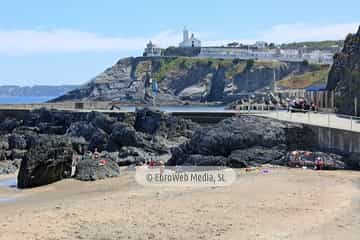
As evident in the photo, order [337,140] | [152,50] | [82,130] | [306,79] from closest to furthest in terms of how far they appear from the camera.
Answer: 1. [337,140]
2. [82,130]
3. [306,79]
4. [152,50]

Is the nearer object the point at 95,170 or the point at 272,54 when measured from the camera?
the point at 95,170

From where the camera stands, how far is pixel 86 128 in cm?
3844

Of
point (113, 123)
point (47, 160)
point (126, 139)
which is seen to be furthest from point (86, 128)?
point (47, 160)

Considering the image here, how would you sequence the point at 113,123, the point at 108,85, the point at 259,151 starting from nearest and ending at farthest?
the point at 259,151, the point at 113,123, the point at 108,85

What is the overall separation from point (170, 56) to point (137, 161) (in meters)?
137

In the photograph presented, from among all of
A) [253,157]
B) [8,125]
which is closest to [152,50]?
[8,125]

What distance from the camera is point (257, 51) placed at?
158 m

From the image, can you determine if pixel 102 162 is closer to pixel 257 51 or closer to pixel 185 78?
pixel 185 78

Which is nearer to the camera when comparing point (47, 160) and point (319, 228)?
point (319, 228)

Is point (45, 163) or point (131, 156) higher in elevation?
point (45, 163)

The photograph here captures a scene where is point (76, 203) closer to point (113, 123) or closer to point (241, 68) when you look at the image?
point (113, 123)

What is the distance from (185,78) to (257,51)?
20.6 metres
